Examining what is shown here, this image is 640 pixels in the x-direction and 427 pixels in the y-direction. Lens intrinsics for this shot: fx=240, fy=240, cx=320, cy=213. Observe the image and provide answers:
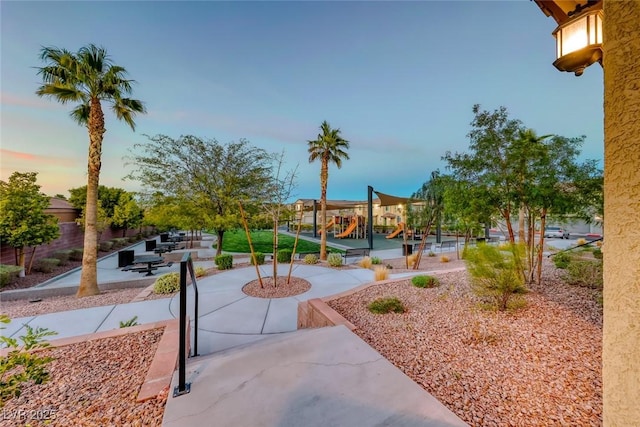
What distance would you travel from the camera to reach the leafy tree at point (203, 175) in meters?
10.4

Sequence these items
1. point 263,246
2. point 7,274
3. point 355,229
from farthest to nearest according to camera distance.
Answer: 1. point 355,229
2. point 263,246
3. point 7,274

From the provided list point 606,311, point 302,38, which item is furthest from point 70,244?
point 606,311

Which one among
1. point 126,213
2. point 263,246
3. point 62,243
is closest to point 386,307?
point 263,246

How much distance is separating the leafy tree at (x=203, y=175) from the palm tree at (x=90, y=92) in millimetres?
4104

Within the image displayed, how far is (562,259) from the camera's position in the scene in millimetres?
6395

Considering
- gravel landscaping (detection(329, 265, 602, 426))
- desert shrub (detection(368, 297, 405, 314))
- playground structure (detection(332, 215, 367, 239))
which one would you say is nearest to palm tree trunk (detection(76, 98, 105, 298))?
gravel landscaping (detection(329, 265, 602, 426))

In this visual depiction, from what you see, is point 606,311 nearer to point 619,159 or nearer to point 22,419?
point 619,159

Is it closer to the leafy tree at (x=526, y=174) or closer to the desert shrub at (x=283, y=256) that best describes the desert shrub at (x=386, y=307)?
the leafy tree at (x=526, y=174)

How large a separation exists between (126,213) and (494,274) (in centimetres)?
1985

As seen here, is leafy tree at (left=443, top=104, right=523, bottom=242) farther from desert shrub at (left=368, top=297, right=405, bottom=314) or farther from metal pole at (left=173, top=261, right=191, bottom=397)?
metal pole at (left=173, top=261, right=191, bottom=397)

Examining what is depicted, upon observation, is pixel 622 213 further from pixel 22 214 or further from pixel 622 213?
pixel 22 214

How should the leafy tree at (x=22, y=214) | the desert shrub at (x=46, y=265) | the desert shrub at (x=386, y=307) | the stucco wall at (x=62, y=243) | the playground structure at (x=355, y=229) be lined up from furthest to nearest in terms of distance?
the playground structure at (x=355, y=229) → the desert shrub at (x=46, y=265) → the stucco wall at (x=62, y=243) → the leafy tree at (x=22, y=214) → the desert shrub at (x=386, y=307)

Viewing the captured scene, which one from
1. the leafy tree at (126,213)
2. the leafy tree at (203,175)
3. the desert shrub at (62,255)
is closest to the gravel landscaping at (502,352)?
the leafy tree at (203,175)

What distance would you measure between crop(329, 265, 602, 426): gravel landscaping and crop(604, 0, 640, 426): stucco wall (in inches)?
29.0
